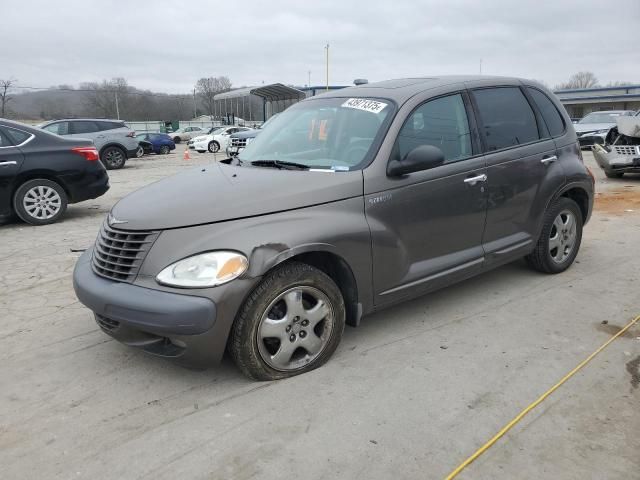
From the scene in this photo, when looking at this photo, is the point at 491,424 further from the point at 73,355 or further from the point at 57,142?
the point at 57,142

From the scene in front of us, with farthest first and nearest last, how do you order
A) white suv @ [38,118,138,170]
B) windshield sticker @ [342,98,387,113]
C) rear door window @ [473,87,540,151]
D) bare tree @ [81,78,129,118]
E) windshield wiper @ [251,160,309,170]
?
1. bare tree @ [81,78,129,118]
2. white suv @ [38,118,138,170]
3. rear door window @ [473,87,540,151]
4. windshield sticker @ [342,98,387,113]
5. windshield wiper @ [251,160,309,170]

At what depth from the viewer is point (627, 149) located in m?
11.0

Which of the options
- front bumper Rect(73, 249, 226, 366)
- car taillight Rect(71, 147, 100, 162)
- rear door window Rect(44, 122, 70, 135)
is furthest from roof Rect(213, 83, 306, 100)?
front bumper Rect(73, 249, 226, 366)

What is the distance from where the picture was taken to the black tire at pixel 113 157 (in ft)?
58.2

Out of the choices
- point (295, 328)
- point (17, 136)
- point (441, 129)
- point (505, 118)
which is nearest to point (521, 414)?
point (295, 328)

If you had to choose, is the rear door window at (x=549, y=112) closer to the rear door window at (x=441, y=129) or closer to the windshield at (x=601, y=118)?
the rear door window at (x=441, y=129)

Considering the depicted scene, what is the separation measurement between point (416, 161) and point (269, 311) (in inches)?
52.0

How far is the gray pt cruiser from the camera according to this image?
9.28 feet

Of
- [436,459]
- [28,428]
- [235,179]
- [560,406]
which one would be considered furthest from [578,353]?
[28,428]

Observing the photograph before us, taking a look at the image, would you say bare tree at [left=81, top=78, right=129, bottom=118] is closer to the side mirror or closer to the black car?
the black car

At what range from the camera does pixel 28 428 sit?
272 centimetres

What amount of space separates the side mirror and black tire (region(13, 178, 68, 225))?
5917mm

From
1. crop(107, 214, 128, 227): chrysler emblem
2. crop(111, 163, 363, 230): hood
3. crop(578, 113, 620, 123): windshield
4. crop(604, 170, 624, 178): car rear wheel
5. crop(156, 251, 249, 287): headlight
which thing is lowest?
crop(604, 170, 624, 178): car rear wheel

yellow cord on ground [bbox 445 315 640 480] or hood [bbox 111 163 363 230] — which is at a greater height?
hood [bbox 111 163 363 230]
